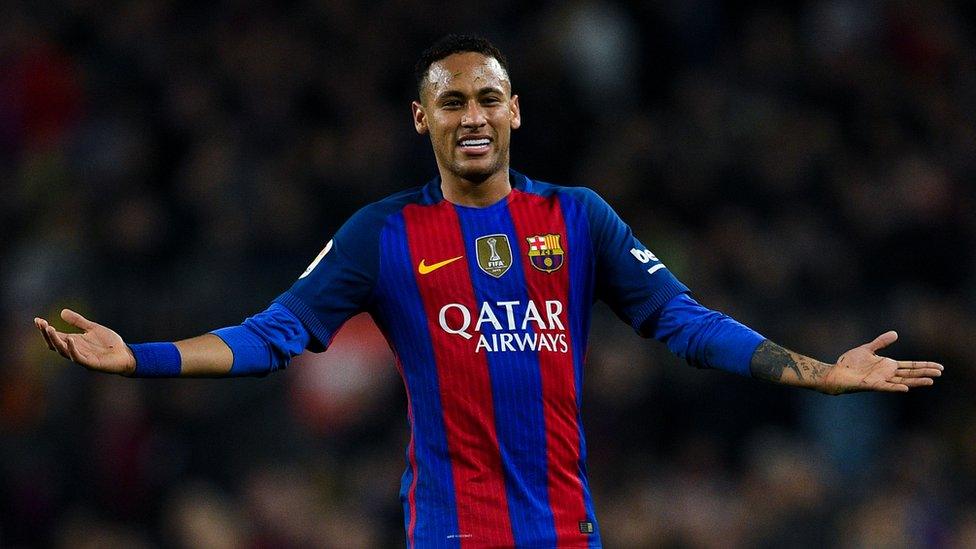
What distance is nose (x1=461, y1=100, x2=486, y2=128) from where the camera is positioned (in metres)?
4.94

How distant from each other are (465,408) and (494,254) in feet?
1.65

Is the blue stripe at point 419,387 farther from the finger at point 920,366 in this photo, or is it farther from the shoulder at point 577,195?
the finger at point 920,366

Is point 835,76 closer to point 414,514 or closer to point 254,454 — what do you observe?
point 254,454

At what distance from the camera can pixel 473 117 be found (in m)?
4.94

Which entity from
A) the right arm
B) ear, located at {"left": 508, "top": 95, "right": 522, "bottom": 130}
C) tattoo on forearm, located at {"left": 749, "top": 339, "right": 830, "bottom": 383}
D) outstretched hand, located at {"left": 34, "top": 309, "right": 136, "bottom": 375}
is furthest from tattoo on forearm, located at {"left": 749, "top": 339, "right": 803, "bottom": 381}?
outstretched hand, located at {"left": 34, "top": 309, "right": 136, "bottom": 375}

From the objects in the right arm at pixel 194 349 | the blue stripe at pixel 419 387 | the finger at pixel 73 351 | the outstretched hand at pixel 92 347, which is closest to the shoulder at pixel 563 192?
the blue stripe at pixel 419 387

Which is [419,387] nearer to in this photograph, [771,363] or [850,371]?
[771,363]

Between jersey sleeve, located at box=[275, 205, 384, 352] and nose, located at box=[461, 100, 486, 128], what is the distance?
1.42 feet

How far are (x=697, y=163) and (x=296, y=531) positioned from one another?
4.21 m

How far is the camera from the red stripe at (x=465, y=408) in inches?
186

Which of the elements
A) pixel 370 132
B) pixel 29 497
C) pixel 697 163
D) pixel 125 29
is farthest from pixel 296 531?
pixel 125 29

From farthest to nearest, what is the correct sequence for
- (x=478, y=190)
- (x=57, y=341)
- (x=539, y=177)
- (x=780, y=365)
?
1. (x=539, y=177)
2. (x=478, y=190)
3. (x=780, y=365)
4. (x=57, y=341)

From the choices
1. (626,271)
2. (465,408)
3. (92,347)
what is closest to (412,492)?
(465,408)

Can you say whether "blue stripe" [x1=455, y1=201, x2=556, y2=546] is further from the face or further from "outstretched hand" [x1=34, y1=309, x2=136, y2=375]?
"outstretched hand" [x1=34, y1=309, x2=136, y2=375]
